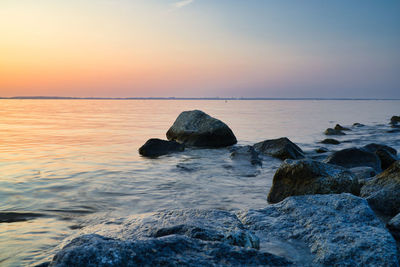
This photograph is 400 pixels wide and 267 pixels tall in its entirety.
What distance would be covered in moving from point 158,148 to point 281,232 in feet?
26.4

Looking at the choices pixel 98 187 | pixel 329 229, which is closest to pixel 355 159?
pixel 329 229

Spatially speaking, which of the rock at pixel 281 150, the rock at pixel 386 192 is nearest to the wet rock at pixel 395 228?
the rock at pixel 386 192

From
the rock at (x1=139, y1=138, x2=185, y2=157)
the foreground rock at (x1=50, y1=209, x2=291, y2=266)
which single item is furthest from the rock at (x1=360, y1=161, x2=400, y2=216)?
the rock at (x1=139, y1=138, x2=185, y2=157)

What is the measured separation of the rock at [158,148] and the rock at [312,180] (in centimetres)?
617

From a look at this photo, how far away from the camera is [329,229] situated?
3713mm

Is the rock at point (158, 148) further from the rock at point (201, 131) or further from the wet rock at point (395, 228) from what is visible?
the wet rock at point (395, 228)

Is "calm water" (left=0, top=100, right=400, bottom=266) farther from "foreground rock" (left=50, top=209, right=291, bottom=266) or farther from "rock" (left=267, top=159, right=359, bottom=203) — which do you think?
"foreground rock" (left=50, top=209, right=291, bottom=266)

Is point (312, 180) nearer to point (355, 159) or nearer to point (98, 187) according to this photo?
point (355, 159)

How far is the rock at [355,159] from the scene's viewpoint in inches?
344

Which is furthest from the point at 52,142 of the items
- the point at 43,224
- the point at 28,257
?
the point at 28,257

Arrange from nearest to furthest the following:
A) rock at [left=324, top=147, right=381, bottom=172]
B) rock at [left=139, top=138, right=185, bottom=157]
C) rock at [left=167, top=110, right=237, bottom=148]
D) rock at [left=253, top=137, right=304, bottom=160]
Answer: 1. rock at [left=324, top=147, right=381, bottom=172]
2. rock at [left=253, top=137, right=304, bottom=160]
3. rock at [left=139, top=138, right=185, bottom=157]
4. rock at [left=167, top=110, right=237, bottom=148]

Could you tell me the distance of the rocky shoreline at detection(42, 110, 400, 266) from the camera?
8.39 feet

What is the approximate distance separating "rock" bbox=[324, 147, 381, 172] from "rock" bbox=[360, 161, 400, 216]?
3208mm

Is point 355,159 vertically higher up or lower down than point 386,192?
lower down
